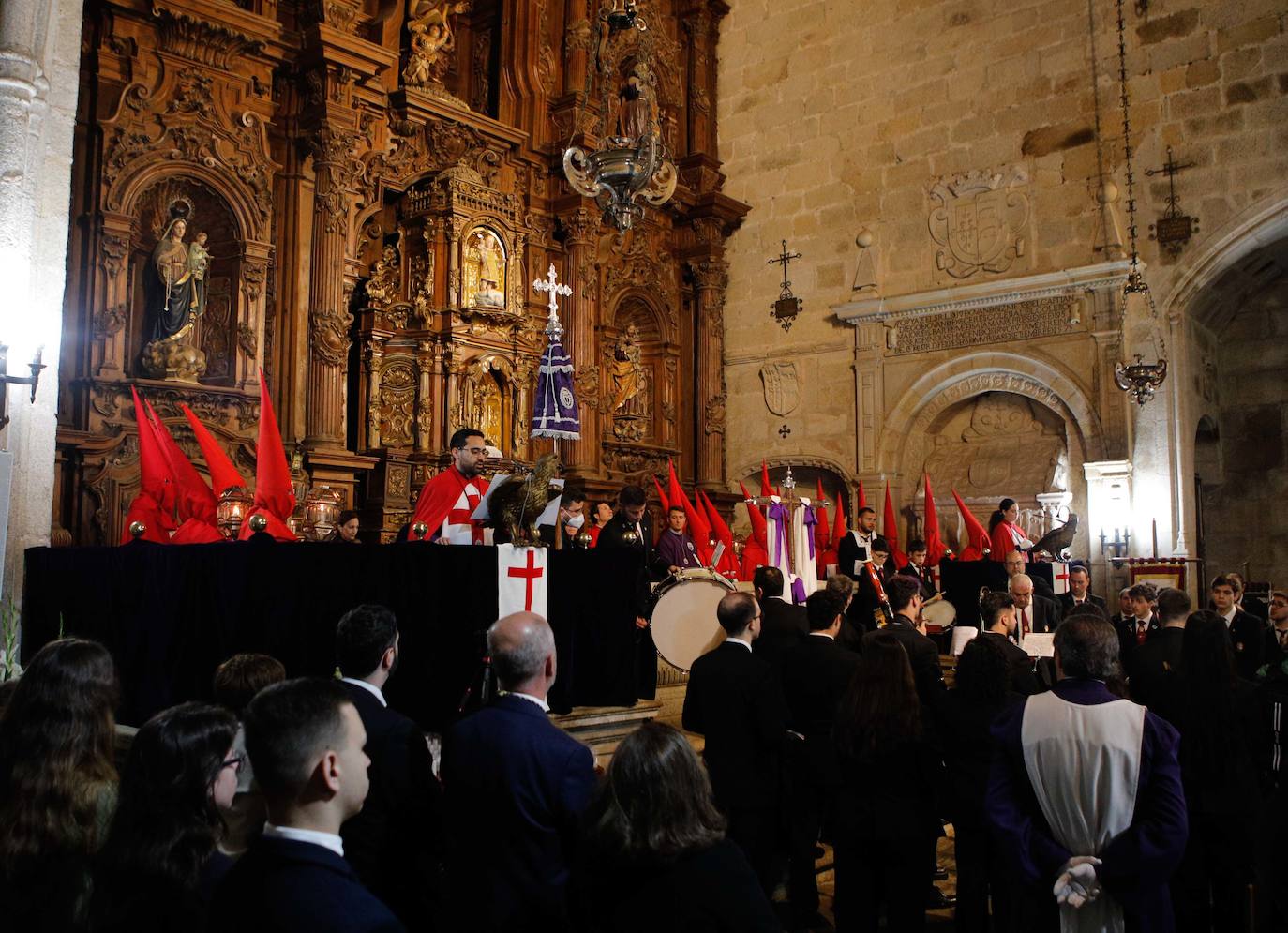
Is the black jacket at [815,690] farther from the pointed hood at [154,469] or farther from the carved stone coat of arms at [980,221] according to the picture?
the carved stone coat of arms at [980,221]

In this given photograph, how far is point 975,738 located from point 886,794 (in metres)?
0.49

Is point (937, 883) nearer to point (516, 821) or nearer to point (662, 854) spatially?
point (516, 821)

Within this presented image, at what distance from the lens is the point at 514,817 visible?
8.71 feet

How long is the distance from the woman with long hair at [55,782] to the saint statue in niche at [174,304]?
25.8ft

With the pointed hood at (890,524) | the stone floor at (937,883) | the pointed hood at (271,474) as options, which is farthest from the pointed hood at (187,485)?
the pointed hood at (890,524)

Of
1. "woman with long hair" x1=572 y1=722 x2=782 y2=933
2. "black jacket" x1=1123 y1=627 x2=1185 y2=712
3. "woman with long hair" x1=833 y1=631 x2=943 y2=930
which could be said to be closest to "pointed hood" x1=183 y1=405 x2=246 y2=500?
"woman with long hair" x1=833 y1=631 x2=943 y2=930

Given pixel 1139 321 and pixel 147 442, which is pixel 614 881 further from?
pixel 1139 321

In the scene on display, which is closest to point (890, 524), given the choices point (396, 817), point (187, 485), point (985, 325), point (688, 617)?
point (985, 325)

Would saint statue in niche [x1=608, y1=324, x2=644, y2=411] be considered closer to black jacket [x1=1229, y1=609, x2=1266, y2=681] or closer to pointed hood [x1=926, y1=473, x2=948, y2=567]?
pointed hood [x1=926, y1=473, x2=948, y2=567]

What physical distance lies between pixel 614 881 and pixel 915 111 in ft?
47.1

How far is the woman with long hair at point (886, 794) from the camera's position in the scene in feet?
12.1

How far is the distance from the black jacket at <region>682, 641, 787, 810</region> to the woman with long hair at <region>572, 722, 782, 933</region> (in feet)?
7.13

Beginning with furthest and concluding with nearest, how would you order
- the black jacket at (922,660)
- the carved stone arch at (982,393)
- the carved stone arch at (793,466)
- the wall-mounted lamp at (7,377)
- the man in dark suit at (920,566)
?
the carved stone arch at (793,466)
the carved stone arch at (982,393)
the man in dark suit at (920,566)
the wall-mounted lamp at (7,377)
the black jacket at (922,660)

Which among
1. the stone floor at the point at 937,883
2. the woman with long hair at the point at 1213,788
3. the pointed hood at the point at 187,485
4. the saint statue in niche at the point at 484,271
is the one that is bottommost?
the stone floor at the point at 937,883
